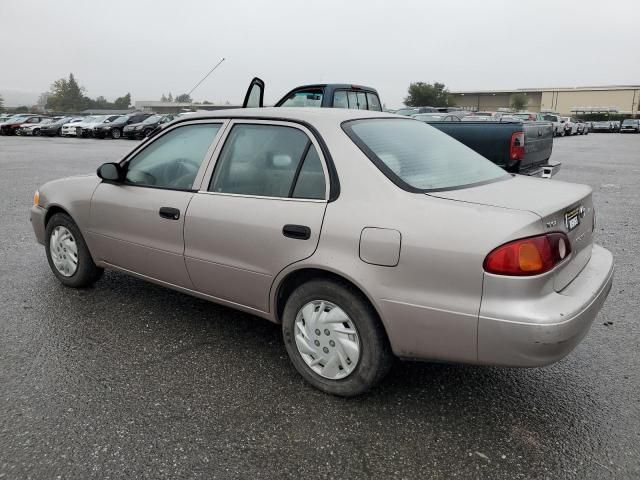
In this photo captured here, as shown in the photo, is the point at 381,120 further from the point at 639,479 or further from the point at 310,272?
the point at 639,479

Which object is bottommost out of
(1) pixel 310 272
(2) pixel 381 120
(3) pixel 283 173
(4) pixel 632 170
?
(4) pixel 632 170

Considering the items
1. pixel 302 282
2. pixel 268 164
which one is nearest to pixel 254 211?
pixel 268 164

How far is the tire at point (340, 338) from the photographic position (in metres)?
2.80

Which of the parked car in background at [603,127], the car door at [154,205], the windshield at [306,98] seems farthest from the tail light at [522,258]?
the parked car in background at [603,127]

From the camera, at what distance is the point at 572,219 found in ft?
9.38

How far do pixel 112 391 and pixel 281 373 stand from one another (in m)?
0.97

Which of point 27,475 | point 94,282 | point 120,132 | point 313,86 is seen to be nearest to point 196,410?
point 27,475

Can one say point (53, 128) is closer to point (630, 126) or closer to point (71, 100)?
point (630, 126)

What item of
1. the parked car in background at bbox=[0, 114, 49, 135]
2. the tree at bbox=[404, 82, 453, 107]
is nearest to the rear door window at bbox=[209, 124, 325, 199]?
the parked car in background at bbox=[0, 114, 49, 135]

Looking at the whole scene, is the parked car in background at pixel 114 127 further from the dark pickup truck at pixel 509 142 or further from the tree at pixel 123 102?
the tree at pixel 123 102

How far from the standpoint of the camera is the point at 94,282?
184 inches

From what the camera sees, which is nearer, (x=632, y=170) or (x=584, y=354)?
(x=584, y=354)

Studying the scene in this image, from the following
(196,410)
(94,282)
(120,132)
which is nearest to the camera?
(196,410)

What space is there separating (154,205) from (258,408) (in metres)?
1.65
